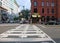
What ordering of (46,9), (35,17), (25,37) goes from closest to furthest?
(25,37) → (35,17) → (46,9)

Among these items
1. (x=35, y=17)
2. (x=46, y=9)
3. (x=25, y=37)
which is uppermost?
(x=46, y=9)

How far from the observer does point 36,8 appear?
103938 mm

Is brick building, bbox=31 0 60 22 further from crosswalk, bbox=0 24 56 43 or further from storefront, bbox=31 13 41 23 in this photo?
crosswalk, bbox=0 24 56 43

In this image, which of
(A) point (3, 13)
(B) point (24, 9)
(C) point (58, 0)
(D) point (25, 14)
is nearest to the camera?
(C) point (58, 0)

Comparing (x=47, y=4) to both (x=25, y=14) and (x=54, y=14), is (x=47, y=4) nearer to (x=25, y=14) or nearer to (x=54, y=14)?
(x=54, y=14)

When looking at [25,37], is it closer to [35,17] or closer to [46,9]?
[35,17]

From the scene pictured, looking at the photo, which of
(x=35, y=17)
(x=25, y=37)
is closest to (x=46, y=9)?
(x=35, y=17)

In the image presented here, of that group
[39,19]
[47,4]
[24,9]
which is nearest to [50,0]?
[47,4]

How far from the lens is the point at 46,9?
343 feet

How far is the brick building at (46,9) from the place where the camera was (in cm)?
10375

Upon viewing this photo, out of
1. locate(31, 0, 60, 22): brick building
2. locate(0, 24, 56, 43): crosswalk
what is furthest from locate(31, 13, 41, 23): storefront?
locate(0, 24, 56, 43): crosswalk

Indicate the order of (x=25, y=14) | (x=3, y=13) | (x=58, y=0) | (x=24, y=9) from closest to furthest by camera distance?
(x=58, y=0) → (x=3, y=13) → (x=25, y=14) → (x=24, y=9)

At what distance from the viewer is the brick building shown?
104 metres

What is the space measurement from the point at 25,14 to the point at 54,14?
49.9m
